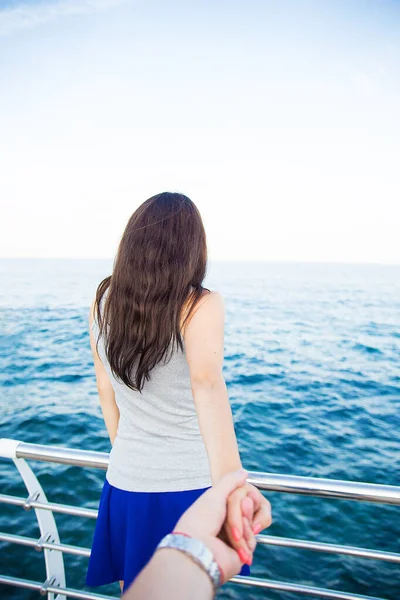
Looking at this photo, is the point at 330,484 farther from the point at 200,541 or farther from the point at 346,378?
the point at 346,378

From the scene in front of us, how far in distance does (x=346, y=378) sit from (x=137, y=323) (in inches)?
533

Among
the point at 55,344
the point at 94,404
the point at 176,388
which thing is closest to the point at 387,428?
the point at 94,404

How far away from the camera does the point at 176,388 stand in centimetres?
144

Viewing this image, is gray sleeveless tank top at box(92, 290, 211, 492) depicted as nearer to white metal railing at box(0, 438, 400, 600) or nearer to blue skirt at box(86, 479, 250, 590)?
blue skirt at box(86, 479, 250, 590)

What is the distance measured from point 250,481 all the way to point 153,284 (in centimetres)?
82

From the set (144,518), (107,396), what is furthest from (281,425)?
(144,518)

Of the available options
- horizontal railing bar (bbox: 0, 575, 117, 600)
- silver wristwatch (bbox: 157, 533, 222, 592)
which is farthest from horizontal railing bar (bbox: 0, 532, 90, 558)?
silver wristwatch (bbox: 157, 533, 222, 592)

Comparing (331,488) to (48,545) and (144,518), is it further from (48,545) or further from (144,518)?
(48,545)

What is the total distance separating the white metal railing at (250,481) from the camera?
142 centimetres

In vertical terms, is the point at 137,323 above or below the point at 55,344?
above

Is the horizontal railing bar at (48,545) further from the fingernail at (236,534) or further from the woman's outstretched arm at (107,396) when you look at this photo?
the fingernail at (236,534)

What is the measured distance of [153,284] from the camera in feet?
4.50

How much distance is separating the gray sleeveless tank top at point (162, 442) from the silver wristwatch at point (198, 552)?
723 mm

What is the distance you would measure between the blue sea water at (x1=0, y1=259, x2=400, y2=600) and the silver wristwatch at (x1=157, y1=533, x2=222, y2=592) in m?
4.22
